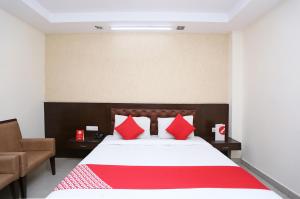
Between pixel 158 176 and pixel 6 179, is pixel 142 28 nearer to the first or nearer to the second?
pixel 158 176

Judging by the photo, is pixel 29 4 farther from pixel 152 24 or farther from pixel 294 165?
pixel 294 165

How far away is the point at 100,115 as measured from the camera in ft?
14.8

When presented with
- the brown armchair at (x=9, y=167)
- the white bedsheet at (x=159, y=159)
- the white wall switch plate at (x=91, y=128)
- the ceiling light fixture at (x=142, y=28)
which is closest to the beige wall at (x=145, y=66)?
the ceiling light fixture at (x=142, y=28)

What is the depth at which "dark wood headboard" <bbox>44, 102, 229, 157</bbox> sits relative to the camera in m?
4.46

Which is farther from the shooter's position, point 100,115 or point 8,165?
point 100,115

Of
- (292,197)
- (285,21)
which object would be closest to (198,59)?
(285,21)

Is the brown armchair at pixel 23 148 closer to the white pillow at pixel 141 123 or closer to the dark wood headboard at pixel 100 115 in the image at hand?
the dark wood headboard at pixel 100 115

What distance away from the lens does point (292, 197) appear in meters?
2.86

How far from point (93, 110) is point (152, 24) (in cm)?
203

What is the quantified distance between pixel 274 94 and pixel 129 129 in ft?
7.74

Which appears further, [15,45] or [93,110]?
[93,110]

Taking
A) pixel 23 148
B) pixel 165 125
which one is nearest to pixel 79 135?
pixel 23 148

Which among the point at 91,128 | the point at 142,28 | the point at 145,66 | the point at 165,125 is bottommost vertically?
the point at 91,128

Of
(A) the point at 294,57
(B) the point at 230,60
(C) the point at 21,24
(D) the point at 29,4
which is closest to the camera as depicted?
(A) the point at 294,57
